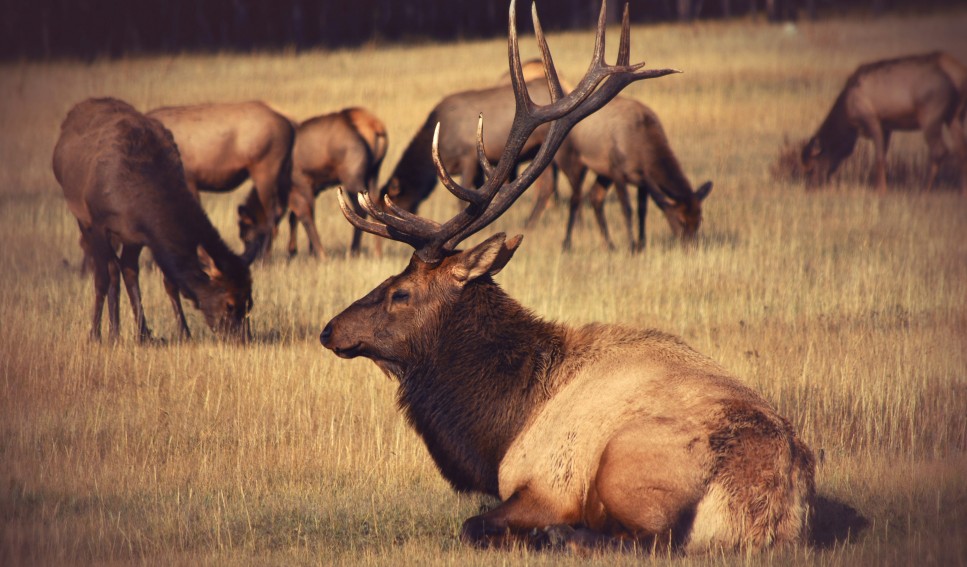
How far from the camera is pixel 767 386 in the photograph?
8.09m

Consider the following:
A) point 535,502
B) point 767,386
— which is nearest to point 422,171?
point 767,386

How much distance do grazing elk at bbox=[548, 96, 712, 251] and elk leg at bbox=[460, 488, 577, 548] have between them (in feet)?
28.5

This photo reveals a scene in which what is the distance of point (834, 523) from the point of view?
5.63 meters

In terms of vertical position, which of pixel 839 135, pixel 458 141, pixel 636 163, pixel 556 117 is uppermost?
pixel 556 117

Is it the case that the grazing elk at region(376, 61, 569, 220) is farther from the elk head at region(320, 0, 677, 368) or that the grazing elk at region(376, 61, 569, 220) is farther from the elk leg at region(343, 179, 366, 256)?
the elk head at region(320, 0, 677, 368)

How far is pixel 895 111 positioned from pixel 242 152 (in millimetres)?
9838

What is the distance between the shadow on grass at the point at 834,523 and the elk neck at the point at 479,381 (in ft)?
4.43

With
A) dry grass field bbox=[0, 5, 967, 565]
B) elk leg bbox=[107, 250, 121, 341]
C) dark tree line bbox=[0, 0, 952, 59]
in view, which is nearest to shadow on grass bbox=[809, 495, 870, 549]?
dry grass field bbox=[0, 5, 967, 565]

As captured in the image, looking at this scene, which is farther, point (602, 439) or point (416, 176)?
point (416, 176)

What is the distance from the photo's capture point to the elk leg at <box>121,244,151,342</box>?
9852 millimetres

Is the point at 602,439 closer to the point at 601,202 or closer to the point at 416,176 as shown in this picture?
the point at 601,202

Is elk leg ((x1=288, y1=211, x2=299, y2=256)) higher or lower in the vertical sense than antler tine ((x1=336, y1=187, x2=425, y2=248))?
lower

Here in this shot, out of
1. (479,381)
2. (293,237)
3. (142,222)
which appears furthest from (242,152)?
(479,381)

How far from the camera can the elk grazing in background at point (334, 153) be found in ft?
50.2
